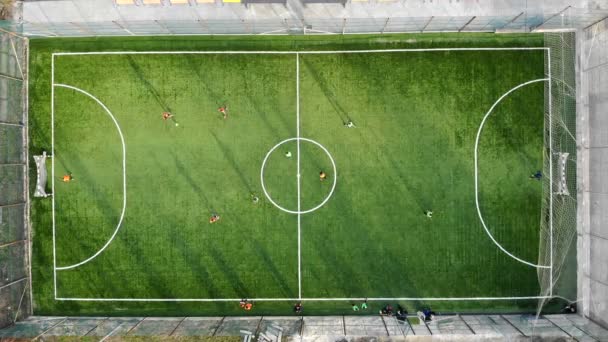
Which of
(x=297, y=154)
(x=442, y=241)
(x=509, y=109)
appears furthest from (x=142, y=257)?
(x=509, y=109)

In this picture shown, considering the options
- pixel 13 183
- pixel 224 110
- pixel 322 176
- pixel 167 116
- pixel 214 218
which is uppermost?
pixel 224 110

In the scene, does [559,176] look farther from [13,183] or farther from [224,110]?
[13,183]

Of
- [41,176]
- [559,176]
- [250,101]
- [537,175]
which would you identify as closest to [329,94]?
[250,101]

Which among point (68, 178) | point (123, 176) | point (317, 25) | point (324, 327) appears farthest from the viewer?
point (123, 176)

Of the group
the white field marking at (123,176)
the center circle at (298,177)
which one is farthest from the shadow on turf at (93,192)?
the center circle at (298,177)

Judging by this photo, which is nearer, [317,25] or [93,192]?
[317,25]

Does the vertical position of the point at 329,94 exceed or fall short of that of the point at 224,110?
it exceeds it

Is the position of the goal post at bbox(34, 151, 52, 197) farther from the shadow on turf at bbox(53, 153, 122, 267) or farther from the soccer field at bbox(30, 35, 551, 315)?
the shadow on turf at bbox(53, 153, 122, 267)

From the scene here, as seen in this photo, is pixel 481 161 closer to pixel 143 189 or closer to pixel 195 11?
pixel 195 11

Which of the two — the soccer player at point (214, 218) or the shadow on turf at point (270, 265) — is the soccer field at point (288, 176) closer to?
the shadow on turf at point (270, 265)
